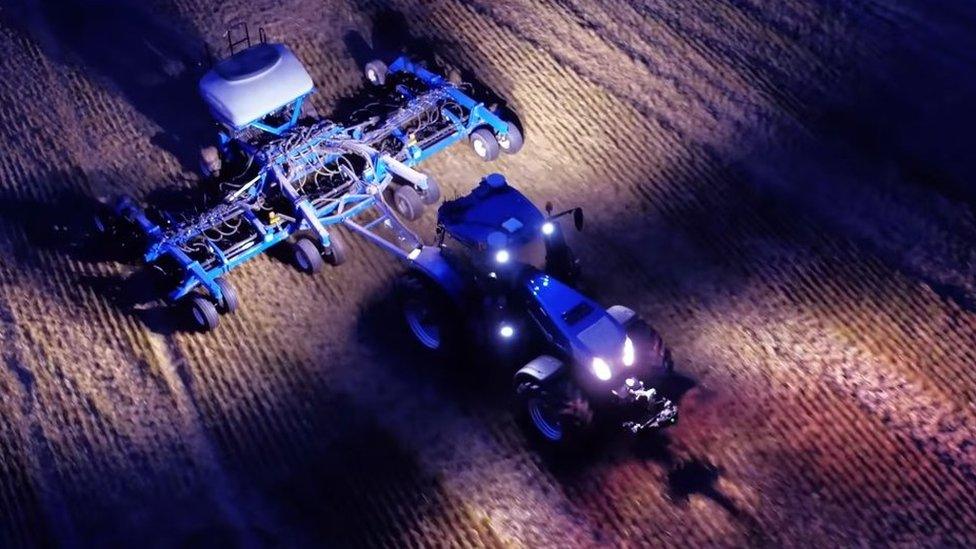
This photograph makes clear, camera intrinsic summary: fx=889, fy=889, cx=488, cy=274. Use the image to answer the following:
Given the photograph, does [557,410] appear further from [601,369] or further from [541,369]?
[601,369]

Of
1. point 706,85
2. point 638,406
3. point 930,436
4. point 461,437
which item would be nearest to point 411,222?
point 461,437

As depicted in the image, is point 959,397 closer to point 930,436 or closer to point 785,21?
point 930,436

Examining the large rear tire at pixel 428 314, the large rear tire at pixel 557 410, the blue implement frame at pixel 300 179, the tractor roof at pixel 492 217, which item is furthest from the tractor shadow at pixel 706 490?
the blue implement frame at pixel 300 179

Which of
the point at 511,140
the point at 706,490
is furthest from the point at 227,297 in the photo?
the point at 706,490

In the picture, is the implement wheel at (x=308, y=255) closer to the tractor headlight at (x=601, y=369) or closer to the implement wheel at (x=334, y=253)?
the implement wheel at (x=334, y=253)

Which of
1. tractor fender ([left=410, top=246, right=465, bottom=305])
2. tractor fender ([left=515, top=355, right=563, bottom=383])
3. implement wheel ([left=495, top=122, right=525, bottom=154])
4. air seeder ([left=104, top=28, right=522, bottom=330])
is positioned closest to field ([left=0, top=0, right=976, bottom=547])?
implement wheel ([left=495, top=122, right=525, bottom=154])
